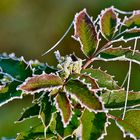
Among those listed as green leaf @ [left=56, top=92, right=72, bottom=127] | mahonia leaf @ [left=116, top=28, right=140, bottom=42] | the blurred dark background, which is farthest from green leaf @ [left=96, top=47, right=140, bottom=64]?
the blurred dark background

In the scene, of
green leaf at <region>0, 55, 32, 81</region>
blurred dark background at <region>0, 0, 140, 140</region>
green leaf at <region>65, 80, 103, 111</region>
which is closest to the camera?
green leaf at <region>65, 80, 103, 111</region>

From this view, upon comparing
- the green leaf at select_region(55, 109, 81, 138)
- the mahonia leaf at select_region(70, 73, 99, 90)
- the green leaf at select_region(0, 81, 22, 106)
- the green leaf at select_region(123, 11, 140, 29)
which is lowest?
the green leaf at select_region(55, 109, 81, 138)

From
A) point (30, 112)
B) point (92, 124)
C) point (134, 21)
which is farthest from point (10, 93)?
point (134, 21)

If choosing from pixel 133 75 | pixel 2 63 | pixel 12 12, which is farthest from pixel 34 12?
pixel 2 63

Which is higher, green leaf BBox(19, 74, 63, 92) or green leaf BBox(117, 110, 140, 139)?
green leaf BBox(19, 74, 63, 92)

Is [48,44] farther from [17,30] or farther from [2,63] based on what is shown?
[2,63]

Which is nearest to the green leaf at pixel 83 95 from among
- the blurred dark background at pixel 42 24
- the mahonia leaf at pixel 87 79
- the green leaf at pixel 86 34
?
the mahonia leaf at pixel 87 79

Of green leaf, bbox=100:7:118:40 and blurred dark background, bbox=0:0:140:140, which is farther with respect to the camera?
blurred dark background, bbox=0:0:140:140

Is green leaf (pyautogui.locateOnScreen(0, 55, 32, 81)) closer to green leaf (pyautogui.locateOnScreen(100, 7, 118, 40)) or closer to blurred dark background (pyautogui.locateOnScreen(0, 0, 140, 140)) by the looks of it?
green leaf (pyautogui.locateOnScreen(100, 7, 118, 40))
